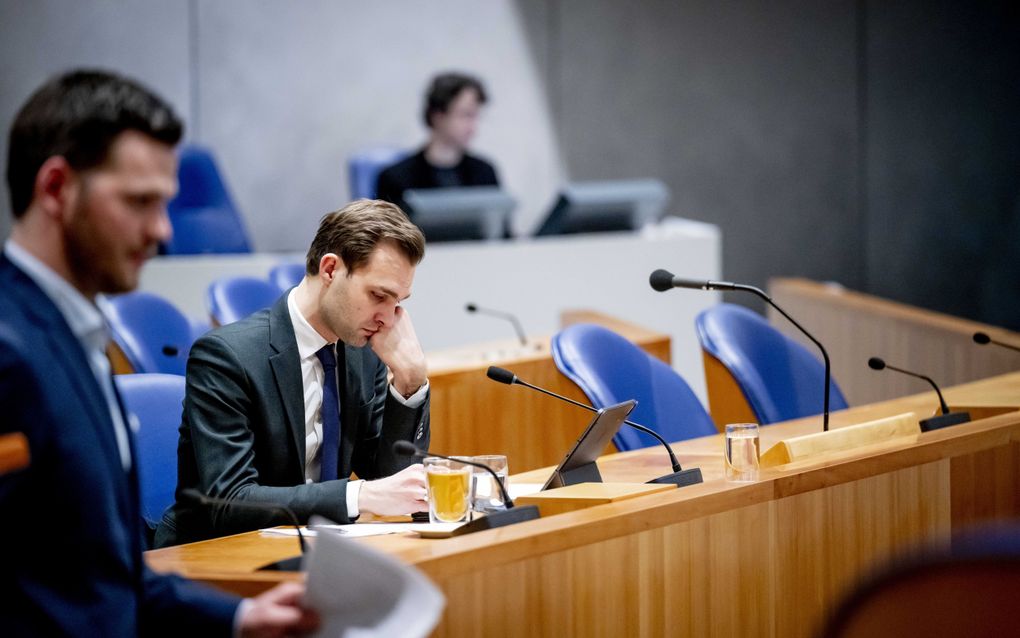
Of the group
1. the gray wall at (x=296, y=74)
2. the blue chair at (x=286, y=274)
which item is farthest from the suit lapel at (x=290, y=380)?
the gray wall at (x=296, y=74)

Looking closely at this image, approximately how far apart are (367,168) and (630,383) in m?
3.32

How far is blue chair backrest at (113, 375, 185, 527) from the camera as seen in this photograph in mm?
2525

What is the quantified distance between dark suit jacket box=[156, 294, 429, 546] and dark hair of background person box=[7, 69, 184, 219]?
2.98ft

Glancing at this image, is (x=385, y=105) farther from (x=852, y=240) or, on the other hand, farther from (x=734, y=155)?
(x=852, y=240)

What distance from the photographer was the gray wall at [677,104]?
23.0ft

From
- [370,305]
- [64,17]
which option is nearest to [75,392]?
[370,305]

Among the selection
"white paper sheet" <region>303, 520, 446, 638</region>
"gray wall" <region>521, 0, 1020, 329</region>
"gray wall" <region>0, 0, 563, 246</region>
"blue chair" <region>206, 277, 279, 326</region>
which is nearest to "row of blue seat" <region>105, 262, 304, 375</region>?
"blue chair" <region>206, 277, 279, 326</region>

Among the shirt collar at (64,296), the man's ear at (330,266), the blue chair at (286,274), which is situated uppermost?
the blue chair at (286,274)

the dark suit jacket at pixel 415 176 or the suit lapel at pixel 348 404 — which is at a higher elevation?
the dark suit jacket at pixel 415 176

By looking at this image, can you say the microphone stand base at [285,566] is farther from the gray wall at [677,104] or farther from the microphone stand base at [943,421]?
the gray wall at [677,104]

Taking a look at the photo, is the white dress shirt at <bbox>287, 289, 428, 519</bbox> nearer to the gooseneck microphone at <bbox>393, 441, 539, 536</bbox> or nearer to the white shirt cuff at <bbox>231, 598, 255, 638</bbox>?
the gooseneck microphone at <bbox>393, 441, 539, 536</bbox>

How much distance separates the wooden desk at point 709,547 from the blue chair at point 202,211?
3.52 meters

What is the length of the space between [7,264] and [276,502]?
92 centimetres

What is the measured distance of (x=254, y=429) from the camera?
236cm
